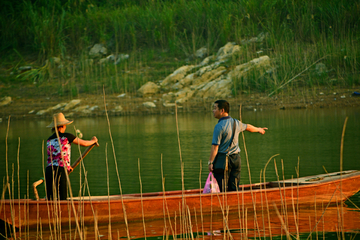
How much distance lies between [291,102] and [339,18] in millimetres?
7538

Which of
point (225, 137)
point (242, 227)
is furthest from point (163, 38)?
point (242, 227)

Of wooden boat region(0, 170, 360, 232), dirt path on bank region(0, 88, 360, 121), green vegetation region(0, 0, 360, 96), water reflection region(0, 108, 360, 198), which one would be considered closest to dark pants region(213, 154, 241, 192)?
wooden boat region(0, 170, 360, 232)

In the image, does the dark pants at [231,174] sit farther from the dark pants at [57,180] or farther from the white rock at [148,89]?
the white rock at [148,89]

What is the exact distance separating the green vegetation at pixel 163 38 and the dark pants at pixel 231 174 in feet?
59.8

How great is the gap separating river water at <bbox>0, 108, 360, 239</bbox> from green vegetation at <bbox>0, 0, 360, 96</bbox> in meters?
4.51

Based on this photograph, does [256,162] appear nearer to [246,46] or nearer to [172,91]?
[172,91]

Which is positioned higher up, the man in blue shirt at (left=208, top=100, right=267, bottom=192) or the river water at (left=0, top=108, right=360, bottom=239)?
the man in blue shirt at (left=208, top=100, right=267, bottom=192)

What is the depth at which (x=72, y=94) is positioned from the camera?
88.5 ft

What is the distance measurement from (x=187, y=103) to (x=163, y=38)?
30.0 ft

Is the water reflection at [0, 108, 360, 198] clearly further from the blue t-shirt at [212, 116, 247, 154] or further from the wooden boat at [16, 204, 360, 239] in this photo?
the wooden boat at [16, 204, 360, 239]

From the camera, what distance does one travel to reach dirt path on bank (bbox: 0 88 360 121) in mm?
22750

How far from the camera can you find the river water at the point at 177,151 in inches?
369

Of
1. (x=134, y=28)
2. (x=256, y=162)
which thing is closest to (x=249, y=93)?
(x=134, y=28)

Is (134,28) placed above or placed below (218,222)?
above
